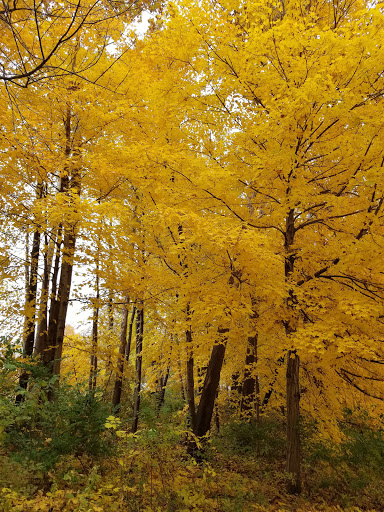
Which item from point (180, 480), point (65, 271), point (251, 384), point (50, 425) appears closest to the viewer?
point (180, 480)

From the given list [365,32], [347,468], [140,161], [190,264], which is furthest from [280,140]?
[347,468]

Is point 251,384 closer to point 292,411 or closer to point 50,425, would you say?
point 292,411

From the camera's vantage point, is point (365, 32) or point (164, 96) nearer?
point (365, 32)

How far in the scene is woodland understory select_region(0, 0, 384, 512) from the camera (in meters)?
3.93

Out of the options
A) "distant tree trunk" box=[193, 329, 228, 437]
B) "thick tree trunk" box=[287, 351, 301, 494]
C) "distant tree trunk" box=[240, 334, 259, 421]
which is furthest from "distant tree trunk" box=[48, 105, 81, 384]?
"thick tree trunk" box=[287, 351, 301, 494]

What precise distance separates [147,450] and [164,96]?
5.37 meters

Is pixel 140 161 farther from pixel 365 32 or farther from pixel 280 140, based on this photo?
pixel 365 32

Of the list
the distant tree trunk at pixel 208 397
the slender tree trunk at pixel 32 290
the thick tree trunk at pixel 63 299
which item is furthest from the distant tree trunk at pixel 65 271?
the distant tree trunk at pixel 208 397

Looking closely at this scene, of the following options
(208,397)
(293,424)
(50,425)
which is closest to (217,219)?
(293,424)

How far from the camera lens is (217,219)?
461 centimetres

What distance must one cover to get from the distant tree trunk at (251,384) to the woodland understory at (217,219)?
33 cm

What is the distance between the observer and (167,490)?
13.5ft

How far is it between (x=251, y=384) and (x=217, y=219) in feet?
21.9

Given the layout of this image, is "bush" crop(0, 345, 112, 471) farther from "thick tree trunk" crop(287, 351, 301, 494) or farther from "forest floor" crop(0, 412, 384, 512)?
"thick tree trunk" crop(287, 351, 301, 494)
